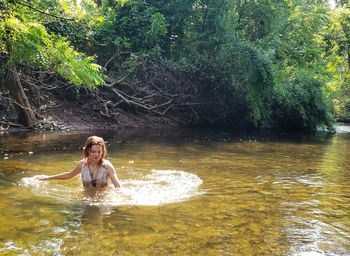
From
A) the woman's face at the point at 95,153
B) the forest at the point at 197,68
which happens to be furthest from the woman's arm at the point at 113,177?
the forest at the point at 197,68

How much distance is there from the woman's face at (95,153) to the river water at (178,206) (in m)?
0.61

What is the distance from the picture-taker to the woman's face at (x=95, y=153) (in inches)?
278

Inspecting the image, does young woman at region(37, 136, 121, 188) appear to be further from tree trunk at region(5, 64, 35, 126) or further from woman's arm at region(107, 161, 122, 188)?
tree trunk at region(5, 64, 35, 126)

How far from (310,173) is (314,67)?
16658 mm

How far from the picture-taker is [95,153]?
23.3ft

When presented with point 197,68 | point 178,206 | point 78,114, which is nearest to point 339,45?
point 197,68

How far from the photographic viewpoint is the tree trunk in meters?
14.8

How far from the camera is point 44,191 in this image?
7.10 metres

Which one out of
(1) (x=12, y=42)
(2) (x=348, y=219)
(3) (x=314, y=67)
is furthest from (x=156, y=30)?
(2) (x=348, y=219)

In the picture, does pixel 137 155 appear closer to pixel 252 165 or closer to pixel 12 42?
pixel 252 165

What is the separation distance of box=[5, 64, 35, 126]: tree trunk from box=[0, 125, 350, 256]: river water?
3.62 meters

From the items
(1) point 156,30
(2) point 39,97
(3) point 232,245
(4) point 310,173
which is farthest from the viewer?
(1) point 156,30

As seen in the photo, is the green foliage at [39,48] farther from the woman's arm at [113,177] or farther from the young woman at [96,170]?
the woman's arm at [113,177]

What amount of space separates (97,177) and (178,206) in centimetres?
176
